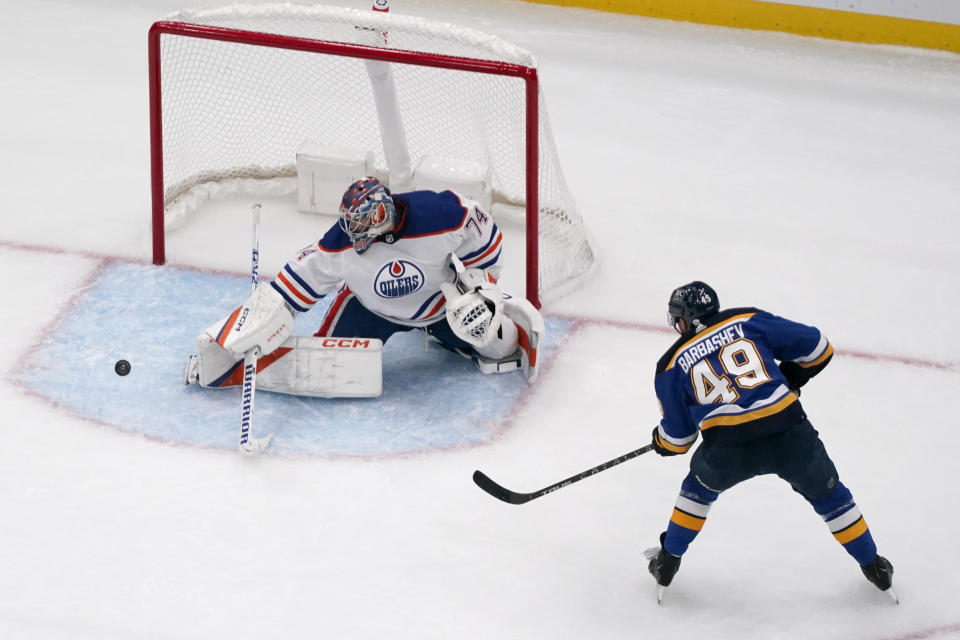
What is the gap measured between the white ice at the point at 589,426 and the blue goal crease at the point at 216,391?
0.06 metres

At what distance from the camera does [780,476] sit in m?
3.26

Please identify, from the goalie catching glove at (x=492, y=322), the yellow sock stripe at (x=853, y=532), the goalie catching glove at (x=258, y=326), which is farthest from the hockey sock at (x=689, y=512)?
the goalie catching glove at (x=258, y=326)

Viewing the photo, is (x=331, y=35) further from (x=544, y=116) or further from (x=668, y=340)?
(x=668, y=340)

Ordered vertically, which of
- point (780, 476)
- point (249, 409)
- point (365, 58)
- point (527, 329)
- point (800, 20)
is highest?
point (365, 58)

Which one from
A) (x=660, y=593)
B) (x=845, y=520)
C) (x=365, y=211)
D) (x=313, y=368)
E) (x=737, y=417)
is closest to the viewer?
(x=737, y=417)

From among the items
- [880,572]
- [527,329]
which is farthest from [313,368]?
[880,572]

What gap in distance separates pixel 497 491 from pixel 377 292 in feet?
2.65

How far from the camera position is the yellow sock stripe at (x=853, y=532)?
3303 mm

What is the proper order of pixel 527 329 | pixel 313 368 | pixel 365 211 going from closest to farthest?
pixel 365 211 < pixel 313 368 < pixel 527 329

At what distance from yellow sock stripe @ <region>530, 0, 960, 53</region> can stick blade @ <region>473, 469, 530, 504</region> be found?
398 centimetres

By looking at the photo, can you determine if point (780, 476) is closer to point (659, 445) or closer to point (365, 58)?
point (659, 445)

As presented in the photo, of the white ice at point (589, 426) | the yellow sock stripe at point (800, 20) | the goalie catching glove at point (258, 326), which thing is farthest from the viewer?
Answer: the yellow sock stripe at point (800, 20)

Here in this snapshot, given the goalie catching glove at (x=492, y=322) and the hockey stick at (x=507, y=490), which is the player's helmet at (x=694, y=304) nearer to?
the hockey stick at (x=507, y=490)

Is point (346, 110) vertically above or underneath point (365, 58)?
underneath
